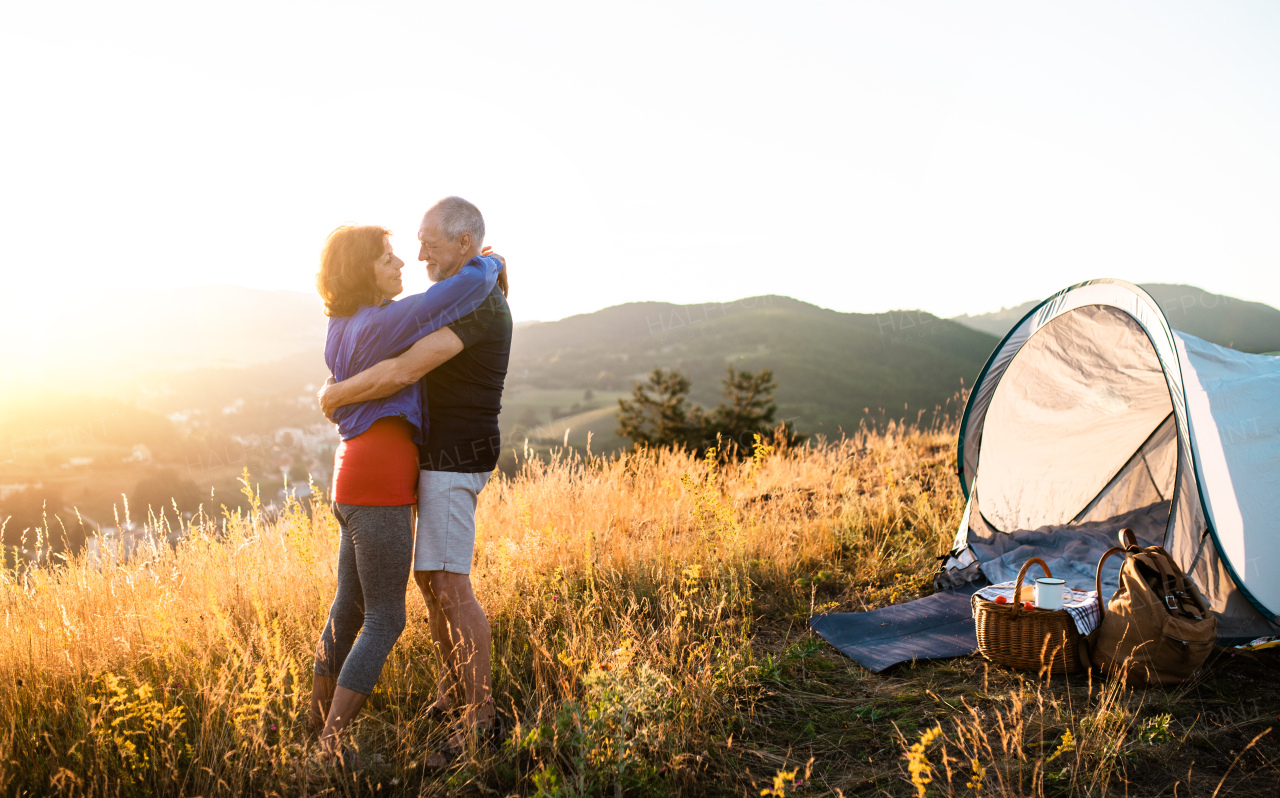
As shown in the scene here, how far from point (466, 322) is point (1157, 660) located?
3.19m

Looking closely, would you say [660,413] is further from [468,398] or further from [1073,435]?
[468,398]

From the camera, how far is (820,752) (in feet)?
8.14

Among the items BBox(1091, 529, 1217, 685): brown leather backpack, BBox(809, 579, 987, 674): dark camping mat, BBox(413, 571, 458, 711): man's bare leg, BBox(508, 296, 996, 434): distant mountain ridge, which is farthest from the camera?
BBox(508, 296, 996, 434): distant mountain ridge

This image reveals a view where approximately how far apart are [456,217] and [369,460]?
0.84m

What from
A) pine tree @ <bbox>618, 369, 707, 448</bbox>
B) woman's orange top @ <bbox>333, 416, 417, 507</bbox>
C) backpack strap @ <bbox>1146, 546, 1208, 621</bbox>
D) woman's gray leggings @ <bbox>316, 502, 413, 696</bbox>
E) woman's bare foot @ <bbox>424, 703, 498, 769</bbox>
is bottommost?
pine tree @ <bbox>618, 369, 707, 448</bbox>

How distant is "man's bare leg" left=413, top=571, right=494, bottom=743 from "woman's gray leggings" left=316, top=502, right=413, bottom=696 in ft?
0.40

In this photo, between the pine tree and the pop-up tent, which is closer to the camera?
the pop-up tent

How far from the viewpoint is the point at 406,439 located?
7.02ft

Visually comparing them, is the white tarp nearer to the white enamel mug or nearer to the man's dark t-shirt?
the white enamel mug

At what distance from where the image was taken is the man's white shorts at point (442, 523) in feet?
7.02

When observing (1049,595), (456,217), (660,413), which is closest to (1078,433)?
(1049,595)

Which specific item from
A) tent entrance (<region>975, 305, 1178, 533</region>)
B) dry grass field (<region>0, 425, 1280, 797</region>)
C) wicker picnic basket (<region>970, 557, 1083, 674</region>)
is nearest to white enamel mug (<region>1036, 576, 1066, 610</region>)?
wicker picnic basket (<region>970, 557, 1083, 674</region>)

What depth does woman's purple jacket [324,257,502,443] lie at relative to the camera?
2.07 m

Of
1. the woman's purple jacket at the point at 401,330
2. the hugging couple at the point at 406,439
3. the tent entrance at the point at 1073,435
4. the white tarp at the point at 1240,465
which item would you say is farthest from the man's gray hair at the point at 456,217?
the tent entrance at the point at 1073,435
